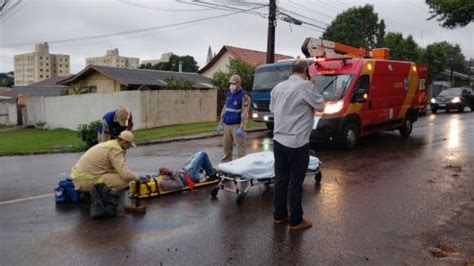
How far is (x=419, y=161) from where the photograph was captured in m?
10.6

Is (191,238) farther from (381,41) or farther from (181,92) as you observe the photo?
(381,41)

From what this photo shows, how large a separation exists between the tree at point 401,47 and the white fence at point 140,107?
22.5 m

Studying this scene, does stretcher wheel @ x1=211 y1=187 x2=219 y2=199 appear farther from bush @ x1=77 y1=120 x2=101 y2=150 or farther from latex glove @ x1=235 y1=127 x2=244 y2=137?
bush @ x1=77 y1=120 x2=101 y2=150

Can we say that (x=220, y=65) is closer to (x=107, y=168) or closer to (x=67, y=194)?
(x=67, y=194)

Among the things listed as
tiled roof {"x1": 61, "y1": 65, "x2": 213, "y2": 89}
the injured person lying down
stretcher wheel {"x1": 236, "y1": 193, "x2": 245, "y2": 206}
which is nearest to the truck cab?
the injured person lying down

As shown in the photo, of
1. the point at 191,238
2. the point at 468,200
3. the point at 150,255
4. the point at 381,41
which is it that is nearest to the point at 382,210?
the point at 468,200

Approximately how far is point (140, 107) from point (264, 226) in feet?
55.7

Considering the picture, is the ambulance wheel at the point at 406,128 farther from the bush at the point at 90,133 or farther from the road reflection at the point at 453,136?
the bush at the point at 90,133

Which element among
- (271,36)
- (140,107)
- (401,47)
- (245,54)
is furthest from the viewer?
(401,47)

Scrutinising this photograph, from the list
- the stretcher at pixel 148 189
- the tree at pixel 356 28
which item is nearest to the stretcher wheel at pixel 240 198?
the stretcher at pixel 148 189

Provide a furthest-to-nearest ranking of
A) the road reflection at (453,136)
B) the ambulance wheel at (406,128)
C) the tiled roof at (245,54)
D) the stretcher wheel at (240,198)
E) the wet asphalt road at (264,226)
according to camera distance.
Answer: the tiled roof at (245,54)
the ambulance wheel at (406,128)
the road reflection at (453,136)
the stretcher wheel at (240,198)
the wet asphalt road at (264,226)

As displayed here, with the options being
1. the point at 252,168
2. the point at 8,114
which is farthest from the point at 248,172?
the point at 8,114

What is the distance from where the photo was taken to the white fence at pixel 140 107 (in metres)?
22.3

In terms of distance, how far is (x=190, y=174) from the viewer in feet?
26.2
